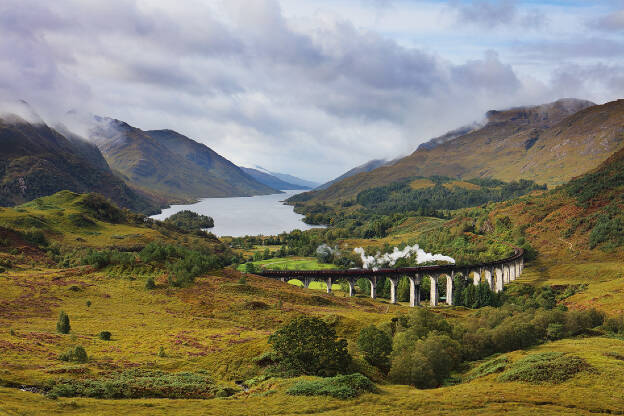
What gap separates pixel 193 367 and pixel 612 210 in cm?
16848

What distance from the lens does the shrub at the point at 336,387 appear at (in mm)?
35438

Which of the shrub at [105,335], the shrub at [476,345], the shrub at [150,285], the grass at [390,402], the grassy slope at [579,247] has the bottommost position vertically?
the shrub at [476,345]

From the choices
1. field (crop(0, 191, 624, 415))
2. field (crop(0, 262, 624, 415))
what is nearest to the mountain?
field (crop(0, 191, 624, 415))

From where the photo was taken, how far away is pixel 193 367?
49812 mm

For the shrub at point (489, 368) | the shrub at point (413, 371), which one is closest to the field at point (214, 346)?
the shrub at point (489, 368)

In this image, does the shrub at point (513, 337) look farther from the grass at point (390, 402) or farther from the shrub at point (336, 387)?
the shrub at point (336, 387)

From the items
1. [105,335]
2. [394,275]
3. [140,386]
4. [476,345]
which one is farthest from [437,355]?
[394,275]

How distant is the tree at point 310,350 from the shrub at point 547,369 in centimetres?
1694

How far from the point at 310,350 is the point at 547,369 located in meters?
24.1

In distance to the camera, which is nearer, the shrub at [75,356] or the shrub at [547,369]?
the shrub at [547,369]

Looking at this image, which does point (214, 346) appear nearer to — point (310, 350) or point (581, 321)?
point (310, 350)

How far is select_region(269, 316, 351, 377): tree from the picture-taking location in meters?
45.4

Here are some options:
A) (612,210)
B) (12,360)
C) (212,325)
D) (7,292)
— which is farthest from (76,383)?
(612,210)

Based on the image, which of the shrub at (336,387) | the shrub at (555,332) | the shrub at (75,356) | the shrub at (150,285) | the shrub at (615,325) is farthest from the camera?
the shrub at (150,285)
